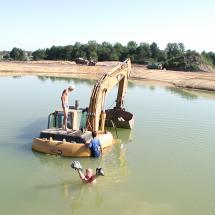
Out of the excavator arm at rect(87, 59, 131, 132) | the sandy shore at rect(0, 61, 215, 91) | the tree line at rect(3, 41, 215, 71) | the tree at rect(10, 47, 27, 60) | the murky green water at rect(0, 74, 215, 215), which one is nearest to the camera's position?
the murky green water at rect(0, 74, 215, 215)

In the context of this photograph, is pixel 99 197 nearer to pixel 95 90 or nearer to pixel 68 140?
pixel 68 140

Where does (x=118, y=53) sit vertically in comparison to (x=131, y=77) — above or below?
above

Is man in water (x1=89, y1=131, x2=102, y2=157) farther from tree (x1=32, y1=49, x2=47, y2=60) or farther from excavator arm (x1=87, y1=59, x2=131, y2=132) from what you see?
tree (x1=32, y1=49, x2=47, y2=60)

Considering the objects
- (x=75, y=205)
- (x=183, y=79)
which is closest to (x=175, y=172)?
(x=75, y=205)

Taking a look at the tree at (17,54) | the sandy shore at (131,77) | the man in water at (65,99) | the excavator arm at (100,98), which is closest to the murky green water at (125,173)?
the excavator arm at (100,98)

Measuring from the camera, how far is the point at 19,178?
12.9 meters

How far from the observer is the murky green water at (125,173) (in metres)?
11.2

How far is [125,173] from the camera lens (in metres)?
13.9

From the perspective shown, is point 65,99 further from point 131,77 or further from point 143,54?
point 143,54

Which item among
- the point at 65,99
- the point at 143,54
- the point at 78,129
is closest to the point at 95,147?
the point at 78,129

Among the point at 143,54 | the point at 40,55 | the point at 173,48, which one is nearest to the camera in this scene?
the point at 143,54

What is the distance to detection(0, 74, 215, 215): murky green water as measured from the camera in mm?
11242

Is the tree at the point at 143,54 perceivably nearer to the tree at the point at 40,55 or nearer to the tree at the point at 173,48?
the tree at the point at 173,48

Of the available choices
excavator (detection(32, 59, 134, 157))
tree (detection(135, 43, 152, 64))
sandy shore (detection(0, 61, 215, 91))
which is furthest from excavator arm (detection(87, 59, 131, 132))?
tree (detection(135, 43, 152, 64))
